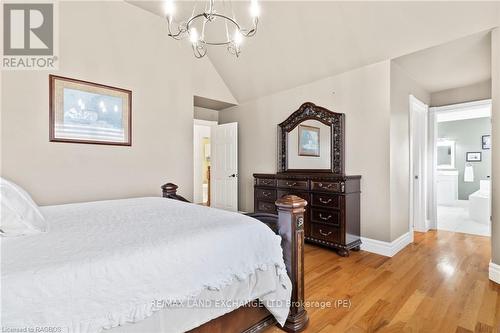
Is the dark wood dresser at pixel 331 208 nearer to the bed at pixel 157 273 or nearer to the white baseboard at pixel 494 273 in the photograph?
the white baseboard at pixel 494 273

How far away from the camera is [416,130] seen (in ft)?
13.5

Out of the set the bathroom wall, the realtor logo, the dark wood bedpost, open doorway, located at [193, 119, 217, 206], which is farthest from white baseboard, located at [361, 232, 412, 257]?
the bathroom wall

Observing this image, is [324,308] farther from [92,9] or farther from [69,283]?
[92,9]

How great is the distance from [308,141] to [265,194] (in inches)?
41.4

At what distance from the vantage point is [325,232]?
128 inches

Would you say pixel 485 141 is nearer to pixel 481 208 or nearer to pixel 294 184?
pixel 481 208

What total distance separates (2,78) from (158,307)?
2.99 m

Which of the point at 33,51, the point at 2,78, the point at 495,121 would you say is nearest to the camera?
the point at 495,121

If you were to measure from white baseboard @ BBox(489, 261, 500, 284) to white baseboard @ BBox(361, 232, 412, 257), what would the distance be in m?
0.88

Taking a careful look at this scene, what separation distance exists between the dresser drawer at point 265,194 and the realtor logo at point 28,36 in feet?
10.1

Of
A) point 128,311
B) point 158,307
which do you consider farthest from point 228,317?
point 128,311

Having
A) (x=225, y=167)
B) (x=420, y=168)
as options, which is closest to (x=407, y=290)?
(x=420, y=168)

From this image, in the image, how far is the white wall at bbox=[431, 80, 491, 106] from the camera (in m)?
3.79

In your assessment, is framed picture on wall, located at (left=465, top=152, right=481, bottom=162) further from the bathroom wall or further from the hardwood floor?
the hardwood floor
